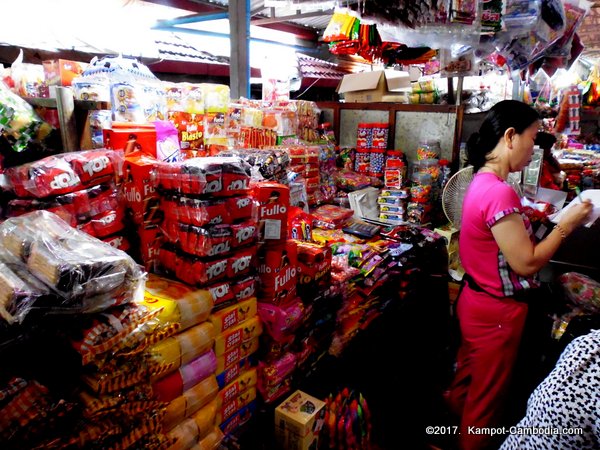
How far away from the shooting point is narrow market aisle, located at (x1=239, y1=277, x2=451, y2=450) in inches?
89.1

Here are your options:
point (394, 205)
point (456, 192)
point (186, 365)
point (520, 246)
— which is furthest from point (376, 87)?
point (186, 365)

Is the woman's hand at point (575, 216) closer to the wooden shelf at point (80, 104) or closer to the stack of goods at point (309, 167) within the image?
the stack of goods at point (309, 167)

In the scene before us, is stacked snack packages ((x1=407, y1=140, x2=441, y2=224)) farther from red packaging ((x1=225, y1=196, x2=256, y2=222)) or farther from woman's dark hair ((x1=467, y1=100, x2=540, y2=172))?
red packaging ((x1=225, y1=196, x2=256, y2=222))

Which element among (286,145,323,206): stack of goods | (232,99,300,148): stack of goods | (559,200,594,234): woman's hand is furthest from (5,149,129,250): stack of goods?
(559,200,594,234): woman's hand

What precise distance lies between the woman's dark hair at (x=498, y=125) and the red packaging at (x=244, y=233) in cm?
127

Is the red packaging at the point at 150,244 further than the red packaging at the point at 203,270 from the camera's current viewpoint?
Yes

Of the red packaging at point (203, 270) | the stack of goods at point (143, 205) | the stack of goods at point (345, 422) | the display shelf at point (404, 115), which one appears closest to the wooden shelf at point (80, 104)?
the stack of goods at point (143, 205)

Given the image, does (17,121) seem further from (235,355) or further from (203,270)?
(235,355)

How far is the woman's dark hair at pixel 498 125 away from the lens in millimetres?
1929

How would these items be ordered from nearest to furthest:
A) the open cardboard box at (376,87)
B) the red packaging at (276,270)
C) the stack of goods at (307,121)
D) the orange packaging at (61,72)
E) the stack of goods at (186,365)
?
the stack of goods at (186,365), the red packaging at (276,270), the orange packaging at (61,72), the stack of goods at (307,121), the open cardboard box at (376,87)

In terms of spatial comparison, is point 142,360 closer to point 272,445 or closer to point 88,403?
point 88,403

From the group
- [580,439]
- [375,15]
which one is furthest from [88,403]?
[375,15]

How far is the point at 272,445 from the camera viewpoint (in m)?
1.85

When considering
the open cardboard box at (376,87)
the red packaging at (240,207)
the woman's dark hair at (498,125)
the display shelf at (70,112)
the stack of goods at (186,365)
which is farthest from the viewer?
the open cardboard box at (376,87)
